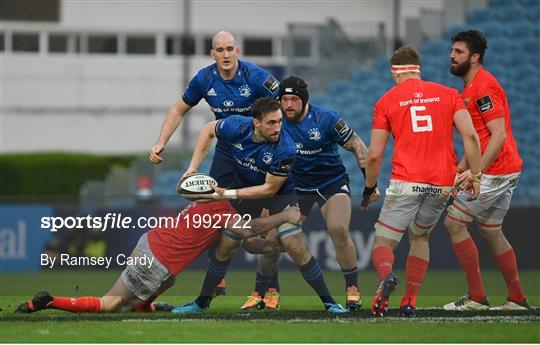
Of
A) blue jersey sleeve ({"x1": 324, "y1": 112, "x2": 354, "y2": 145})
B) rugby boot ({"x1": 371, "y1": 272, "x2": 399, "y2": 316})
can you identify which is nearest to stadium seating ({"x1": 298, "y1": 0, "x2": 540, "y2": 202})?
blue jersey sleeve ({"x1": 324, "y1": 112, "x2": 354, "y2": 145})

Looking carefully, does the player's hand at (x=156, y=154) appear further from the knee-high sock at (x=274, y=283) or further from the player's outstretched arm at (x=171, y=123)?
the knee-high sock at (x=274, y=283)

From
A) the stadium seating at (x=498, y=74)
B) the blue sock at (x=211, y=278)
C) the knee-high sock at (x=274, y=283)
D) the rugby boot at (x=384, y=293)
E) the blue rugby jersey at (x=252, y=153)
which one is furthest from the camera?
the stadium seating at (x=498, y=74)

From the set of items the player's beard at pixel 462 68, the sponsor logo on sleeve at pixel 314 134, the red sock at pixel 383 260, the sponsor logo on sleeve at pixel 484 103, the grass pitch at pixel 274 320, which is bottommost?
the grass pitch at pixel 274 320

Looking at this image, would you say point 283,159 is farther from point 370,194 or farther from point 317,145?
point 317,145

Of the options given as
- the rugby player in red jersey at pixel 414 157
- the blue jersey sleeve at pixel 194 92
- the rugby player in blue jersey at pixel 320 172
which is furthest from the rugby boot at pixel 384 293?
the blue jersey sleeve at pixel 194 92

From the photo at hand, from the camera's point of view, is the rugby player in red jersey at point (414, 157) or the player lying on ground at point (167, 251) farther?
the player lying on ground at point (167, 251)

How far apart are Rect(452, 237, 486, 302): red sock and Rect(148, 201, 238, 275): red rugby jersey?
Answer: 78.9 inches

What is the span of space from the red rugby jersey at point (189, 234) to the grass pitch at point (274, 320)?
0.48 m

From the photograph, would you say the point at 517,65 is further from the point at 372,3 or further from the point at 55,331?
the point at 55,331

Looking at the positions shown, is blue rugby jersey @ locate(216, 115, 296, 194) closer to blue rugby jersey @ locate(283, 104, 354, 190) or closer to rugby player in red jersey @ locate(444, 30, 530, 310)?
blue rugby jersey @ locate(283, 104, 354, 190)

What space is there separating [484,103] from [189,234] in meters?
2.79

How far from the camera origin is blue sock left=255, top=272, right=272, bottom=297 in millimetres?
12227

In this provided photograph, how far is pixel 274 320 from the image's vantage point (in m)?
10.9

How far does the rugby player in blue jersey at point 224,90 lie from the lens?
12.3 m
